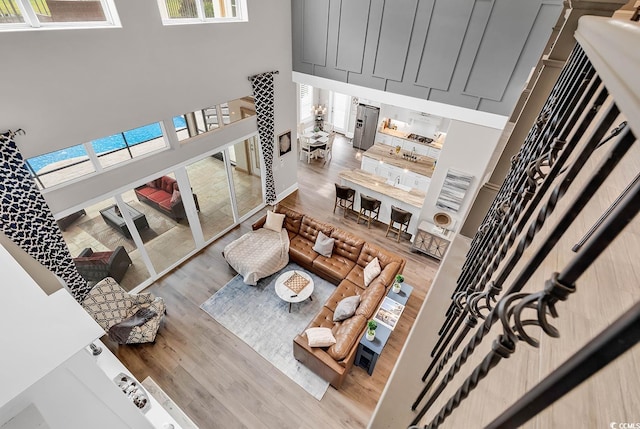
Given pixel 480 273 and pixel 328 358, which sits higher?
pixel 480 273

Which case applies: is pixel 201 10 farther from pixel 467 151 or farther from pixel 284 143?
pixel 467 151

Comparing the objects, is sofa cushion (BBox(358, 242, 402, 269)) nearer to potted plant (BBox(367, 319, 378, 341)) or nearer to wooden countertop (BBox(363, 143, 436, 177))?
potted plant (BBox(367, 319, 378, 341))

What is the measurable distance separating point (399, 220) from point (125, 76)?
17.7 feet

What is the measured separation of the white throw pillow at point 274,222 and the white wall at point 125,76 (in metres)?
1.77

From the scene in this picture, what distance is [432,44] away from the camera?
5027 millimetres

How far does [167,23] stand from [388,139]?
749 cm

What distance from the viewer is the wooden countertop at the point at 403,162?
787 cm

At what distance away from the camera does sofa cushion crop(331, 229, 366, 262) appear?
5.95 m

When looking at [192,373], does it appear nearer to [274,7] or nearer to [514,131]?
[514,131]

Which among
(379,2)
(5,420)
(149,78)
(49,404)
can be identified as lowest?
(49,404)

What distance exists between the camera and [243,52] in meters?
5.52

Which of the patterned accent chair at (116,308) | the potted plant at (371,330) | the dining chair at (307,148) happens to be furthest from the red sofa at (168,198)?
the dining chair at (307,148)

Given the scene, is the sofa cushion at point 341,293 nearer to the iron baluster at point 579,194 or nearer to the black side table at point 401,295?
the black side table at point 401,295

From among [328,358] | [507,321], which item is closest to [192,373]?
[328,358]
